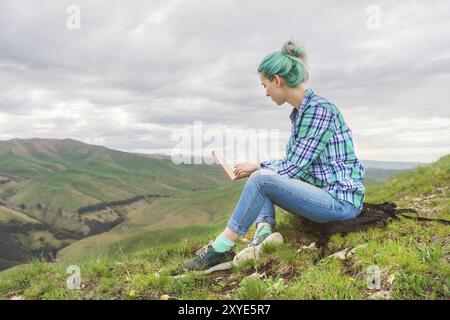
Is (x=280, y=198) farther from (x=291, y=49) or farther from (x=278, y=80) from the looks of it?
(x=291, y=49)

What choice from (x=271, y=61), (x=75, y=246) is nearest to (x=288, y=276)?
(x=271, y=61)

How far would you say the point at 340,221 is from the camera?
24.1 ft

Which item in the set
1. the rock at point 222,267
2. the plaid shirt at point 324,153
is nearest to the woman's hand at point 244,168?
the plaid shirt at point 324,153

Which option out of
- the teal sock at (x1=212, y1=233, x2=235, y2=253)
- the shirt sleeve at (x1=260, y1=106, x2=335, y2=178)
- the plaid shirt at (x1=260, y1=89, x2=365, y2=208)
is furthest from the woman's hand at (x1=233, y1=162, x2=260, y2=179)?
the teal sock at (x1=212, y1=233, x2=235, y2=253)

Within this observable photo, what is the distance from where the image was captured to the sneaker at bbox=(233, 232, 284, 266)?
755 cm

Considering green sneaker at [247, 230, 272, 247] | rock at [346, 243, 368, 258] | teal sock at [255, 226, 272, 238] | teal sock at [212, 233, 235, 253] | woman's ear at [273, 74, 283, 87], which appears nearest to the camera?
rock at [346, 243, 368, 258]

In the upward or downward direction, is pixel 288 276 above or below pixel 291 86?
below

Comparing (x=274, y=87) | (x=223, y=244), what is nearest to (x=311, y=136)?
(x=274, y=87)

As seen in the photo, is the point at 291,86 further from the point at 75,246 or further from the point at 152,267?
the point at 75,246

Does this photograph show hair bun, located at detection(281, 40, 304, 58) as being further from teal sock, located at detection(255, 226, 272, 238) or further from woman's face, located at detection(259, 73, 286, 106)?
teal sock, located at detection(255, 226, 272, 238)

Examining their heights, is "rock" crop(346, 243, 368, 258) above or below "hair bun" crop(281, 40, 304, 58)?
below

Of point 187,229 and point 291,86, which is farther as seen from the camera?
point 187,229

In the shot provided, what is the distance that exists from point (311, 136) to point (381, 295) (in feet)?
8.63
